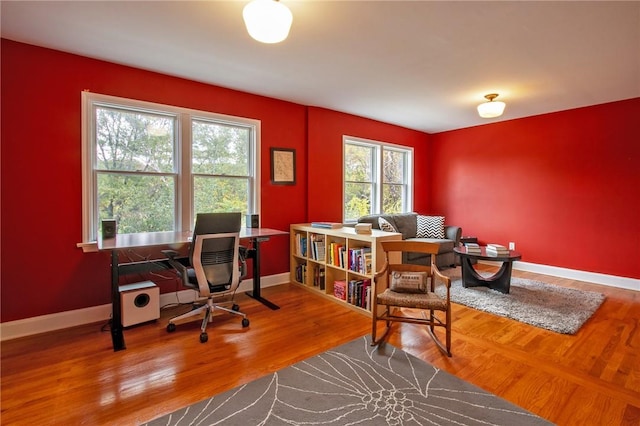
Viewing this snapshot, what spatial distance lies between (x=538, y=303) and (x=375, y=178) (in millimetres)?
2982

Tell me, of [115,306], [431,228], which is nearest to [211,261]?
[115,306]

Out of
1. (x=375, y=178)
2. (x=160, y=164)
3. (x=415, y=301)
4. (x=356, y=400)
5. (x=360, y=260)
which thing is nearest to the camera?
(x=356, y=400)

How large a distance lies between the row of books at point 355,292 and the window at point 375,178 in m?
1.70

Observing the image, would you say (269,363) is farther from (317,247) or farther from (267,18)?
(267,18)

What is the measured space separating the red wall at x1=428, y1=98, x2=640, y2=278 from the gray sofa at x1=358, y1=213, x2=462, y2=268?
748 mm

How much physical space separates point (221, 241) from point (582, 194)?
4951 mm

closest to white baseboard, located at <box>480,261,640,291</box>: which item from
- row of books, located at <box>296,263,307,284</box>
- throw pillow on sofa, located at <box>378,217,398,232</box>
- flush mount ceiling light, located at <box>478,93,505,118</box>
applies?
throw pillow on sofa, located at <box>378,217,398,232</box>

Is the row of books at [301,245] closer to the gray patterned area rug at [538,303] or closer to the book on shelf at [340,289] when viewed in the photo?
the book on shelf at [340,289]

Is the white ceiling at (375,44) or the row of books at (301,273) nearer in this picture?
the white ceiling at (375,44)

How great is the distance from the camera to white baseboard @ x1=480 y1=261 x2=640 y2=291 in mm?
4055

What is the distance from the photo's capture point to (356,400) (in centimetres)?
→ 182

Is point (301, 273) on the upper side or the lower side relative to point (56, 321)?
upper

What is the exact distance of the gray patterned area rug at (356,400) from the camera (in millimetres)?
1654

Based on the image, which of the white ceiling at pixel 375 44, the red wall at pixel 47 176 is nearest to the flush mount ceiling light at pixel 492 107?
the white ceiling at pixel 375 44
